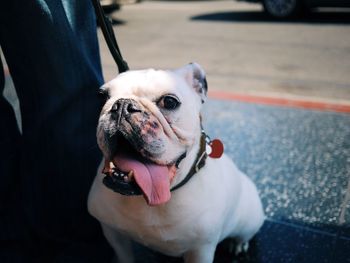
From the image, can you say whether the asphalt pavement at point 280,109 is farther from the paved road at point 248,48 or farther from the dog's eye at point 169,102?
the dog's eye at point 169,102

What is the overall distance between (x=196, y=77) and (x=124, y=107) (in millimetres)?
467

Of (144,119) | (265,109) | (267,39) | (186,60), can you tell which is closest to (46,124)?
(144,119)

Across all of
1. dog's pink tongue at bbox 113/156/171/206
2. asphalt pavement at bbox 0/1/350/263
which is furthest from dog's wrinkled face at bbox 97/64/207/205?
asphalt pavement at bbox 0/1/350/263

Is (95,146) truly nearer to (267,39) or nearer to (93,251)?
(93,251)

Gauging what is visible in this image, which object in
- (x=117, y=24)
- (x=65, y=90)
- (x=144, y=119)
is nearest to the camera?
(x=144, y=119)

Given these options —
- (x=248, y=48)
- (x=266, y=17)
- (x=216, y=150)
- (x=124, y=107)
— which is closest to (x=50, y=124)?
(x=124, y=107)

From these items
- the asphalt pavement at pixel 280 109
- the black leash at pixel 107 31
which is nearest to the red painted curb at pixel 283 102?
the asphalt pavement at pixel 280 109

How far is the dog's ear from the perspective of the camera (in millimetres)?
1866

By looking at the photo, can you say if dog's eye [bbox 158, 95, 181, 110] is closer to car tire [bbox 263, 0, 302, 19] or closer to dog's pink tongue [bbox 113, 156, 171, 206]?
dog's pink tongue [bbox 113, 156, 171, 206]

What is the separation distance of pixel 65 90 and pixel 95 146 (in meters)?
0.33

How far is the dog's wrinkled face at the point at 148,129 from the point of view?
155 centimetres

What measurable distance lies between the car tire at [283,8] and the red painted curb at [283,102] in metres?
5.27

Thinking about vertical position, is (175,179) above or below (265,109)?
above

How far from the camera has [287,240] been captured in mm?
2389
